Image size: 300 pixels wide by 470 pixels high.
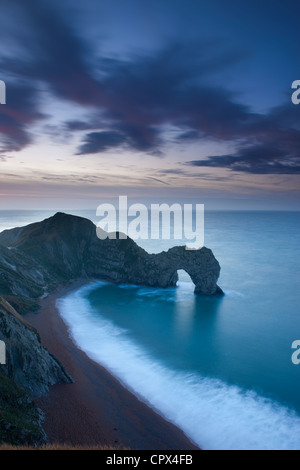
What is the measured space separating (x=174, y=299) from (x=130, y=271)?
→ 50.3 ft

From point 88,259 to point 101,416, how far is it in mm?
54577

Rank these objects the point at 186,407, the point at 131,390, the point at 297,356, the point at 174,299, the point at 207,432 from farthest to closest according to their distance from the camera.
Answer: the point at 174,299, the point at 297,356, the point at 131,390, the point at 186,407, the point at 207,432

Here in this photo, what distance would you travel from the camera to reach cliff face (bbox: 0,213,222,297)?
66.1 metres

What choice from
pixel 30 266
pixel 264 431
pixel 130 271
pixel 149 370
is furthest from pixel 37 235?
pixel 264 431

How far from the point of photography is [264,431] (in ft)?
86.7

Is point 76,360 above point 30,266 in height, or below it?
below

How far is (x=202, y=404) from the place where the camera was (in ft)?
97.1

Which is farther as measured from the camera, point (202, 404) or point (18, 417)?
point (202, 404)

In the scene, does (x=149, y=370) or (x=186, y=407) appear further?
(x=149, y=370)

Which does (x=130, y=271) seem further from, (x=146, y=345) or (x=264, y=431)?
(x=264, y=431)

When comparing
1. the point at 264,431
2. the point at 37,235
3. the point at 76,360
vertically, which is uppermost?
the point at 37,235
